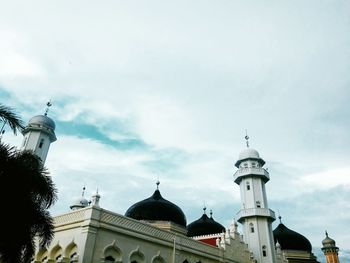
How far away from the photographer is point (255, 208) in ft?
110

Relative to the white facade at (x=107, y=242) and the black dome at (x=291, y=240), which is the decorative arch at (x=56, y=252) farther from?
the black dome at (x=291, y=240)

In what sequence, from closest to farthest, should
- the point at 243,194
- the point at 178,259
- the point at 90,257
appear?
the point at 90,257 < the point at 178,259 < the point at 243,194

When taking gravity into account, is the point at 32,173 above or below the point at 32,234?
above

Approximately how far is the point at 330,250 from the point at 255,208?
2980cm

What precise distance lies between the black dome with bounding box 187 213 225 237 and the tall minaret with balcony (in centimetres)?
265

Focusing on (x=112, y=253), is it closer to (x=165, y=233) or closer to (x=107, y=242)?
(x=107, y=242)

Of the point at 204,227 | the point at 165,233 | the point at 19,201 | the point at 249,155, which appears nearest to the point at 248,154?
the point at 249,155

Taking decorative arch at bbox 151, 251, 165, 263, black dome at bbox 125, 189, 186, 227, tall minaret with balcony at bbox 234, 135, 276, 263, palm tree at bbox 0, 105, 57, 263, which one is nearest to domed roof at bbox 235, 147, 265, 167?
tall minaret with balcony at bbox 234, 135, 276, 263

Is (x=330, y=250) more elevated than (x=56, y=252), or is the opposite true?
(x=330, y=250)

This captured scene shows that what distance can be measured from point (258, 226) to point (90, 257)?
70.5 ft

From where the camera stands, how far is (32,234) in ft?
40.7

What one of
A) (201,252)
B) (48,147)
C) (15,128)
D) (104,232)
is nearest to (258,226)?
(201,252)

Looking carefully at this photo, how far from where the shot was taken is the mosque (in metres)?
17.4

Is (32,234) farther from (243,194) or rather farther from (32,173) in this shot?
(243,194)
